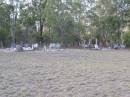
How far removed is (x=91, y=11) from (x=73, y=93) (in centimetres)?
5480

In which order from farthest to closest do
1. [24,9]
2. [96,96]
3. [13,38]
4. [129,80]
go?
1. [24,9]
2. [13,38]
3. [129,80]
4. [96,96]

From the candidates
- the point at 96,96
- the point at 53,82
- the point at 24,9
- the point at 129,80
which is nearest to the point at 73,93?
the point at 96,96

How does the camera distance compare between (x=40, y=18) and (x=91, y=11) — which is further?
(x=40, y=18)

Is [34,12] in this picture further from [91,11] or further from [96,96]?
[96,96]

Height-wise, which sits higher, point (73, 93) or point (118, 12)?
point (118, 12)

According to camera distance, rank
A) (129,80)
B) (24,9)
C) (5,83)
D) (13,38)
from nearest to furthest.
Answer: (5,83)
(129,80)
(13,38)
(24,9)

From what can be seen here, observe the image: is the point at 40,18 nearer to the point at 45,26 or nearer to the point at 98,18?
the point at 45,26

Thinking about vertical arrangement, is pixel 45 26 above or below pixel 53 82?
above

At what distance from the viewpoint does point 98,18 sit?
61750mm

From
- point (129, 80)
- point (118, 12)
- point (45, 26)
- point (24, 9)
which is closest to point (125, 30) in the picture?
point (118, 12)

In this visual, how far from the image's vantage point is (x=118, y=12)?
62.9m

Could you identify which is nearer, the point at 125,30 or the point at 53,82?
the point at 53,82

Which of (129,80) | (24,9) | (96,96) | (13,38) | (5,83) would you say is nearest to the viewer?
(96,96)

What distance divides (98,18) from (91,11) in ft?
6.35
